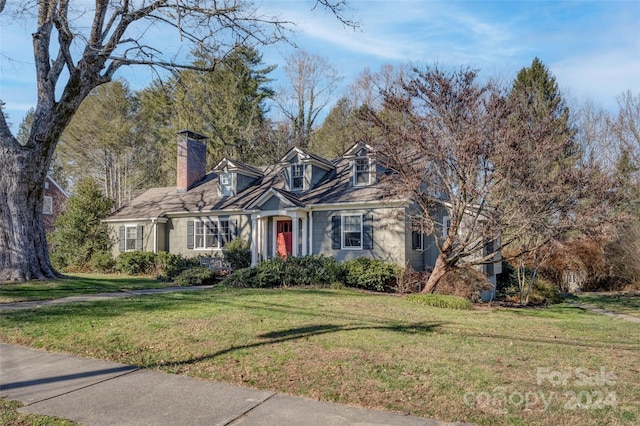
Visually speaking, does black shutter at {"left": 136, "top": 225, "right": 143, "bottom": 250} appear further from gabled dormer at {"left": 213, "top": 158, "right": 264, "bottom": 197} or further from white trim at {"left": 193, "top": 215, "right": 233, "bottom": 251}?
gabled dormer at {"left": 213, "top": 158, "right": 264, "bottom": 197}

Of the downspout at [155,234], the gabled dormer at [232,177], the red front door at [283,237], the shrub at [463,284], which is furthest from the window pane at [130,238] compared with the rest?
the shrub at [463,284]

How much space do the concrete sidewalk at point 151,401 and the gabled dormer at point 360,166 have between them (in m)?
14.5

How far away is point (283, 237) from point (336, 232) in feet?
9.78

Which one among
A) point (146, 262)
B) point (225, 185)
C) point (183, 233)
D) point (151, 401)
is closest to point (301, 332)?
point (151, 401)

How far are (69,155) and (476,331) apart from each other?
37.7 meters

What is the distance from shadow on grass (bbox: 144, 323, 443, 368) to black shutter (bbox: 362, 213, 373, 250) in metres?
9.31

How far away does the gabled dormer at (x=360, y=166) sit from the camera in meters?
18.6

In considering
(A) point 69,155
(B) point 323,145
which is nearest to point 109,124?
(A) point 69,155

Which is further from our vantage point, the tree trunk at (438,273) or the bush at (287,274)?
the bush at (287,274)

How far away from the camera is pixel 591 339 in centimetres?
784

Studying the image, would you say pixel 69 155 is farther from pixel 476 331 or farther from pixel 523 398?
pixel 523 398

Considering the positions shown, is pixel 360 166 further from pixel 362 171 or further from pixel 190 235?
pixel 190 235

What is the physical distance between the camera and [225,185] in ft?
75.2

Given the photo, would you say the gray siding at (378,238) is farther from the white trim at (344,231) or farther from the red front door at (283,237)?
A: the red front door at (283,237)
